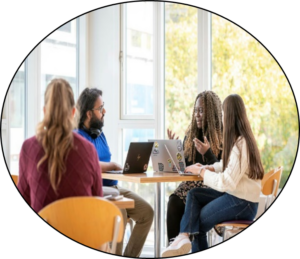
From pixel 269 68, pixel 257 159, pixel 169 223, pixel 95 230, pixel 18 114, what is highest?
pixel 269 68

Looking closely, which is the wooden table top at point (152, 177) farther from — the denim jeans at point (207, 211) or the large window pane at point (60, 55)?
the large window pane at point (60, 55)

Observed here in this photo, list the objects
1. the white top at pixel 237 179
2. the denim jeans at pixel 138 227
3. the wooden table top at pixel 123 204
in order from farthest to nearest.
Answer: the denim jeans at pixel 138 227
the white top at pixel 237 179
the wooden table top at pixel 123 204

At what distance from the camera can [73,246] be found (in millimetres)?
2543

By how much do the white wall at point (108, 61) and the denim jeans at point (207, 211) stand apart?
1.69m

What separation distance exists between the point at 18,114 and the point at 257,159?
7.45 ft

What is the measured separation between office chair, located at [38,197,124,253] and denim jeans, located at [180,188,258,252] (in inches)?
50.8

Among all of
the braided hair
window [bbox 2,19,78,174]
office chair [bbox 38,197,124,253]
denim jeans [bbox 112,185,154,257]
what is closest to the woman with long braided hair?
the braided hair

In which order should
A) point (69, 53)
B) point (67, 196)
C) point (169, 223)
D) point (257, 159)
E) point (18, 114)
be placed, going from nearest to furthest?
point (67, 196), point (257, 159), point (169, 223), point (18, 114), point (69, 53)

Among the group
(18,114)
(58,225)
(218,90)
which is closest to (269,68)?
(218,90)

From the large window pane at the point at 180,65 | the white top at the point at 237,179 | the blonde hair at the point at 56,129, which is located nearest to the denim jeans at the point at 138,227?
the white top at the point at 237,179

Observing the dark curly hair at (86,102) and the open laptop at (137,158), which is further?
the dark curly hair at (86,102)

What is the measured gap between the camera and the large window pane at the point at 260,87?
15.2 ft

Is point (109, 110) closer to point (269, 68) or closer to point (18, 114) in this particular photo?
point (18, 114)

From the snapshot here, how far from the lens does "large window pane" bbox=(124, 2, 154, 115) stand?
514 centimetres
